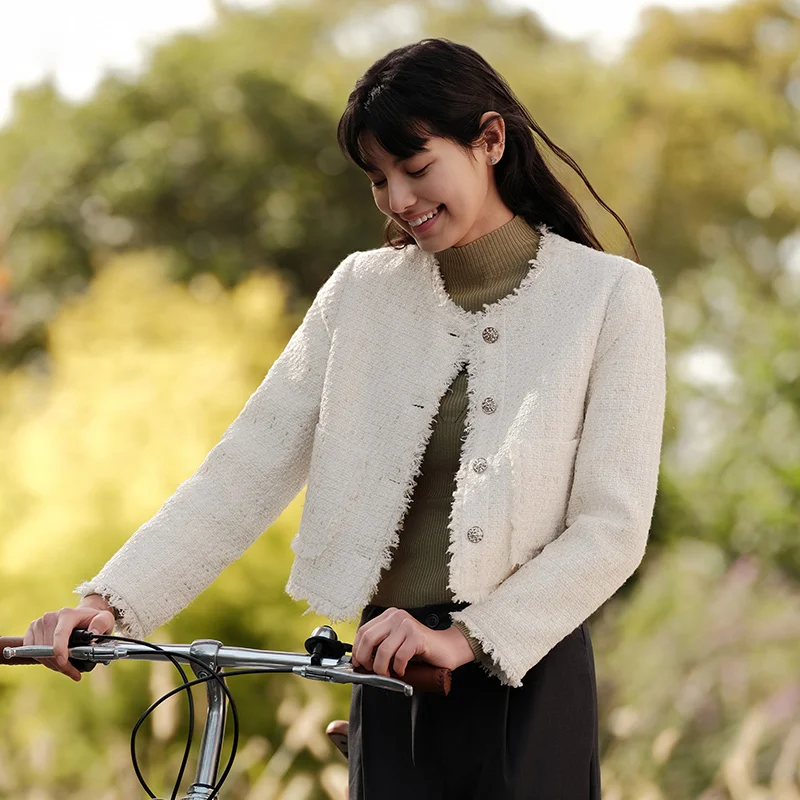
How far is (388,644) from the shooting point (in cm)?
186

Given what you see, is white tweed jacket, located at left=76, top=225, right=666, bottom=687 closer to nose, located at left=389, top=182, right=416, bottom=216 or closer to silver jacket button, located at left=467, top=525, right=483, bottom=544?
silver jacket button, located at left=467, top=525, right=483, bottom=544

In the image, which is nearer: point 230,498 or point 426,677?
point 426,677

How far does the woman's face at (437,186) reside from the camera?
7.24 feet

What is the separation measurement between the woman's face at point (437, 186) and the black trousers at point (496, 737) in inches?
24.6

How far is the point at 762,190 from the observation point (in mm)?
16125

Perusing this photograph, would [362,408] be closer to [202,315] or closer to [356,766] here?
[356,766]

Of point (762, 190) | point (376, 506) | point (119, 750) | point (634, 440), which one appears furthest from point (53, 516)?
point (762, 190)

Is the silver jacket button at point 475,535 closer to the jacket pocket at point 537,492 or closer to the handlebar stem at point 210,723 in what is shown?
the jacket pocket at point 537,492

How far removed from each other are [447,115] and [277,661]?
92 cm

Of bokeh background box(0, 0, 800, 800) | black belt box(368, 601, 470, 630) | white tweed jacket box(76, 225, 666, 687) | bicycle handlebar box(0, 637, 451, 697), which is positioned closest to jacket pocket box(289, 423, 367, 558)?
white tweed jacket box(76, 225, 666, 687)

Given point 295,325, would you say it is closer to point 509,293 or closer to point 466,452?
point 509,293

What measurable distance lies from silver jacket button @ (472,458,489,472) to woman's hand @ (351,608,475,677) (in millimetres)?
323

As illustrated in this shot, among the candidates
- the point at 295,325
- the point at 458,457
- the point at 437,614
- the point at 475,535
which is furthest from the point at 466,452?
the point at 295,325

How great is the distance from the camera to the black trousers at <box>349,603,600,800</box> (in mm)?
2158
